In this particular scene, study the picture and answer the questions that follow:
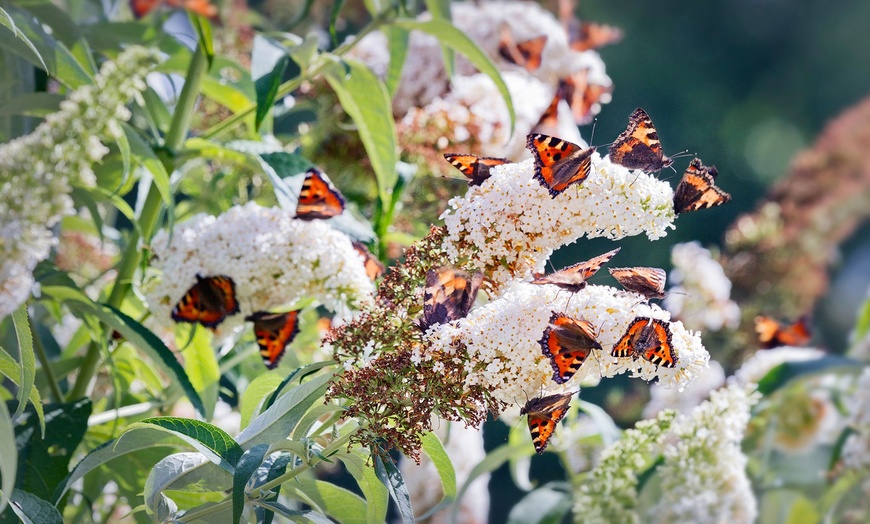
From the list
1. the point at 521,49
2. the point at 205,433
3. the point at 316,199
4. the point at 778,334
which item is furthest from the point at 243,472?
the point at 778,334

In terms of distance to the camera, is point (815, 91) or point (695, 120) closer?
point (695, 120)

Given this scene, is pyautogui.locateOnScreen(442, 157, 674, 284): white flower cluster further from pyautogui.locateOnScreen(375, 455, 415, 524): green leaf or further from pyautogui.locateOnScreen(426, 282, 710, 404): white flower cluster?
pyautogui.locateOnScreen(375, 455, 415, 524): green leaf

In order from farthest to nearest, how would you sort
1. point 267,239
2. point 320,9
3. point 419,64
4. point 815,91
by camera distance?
1. point 815,91
2. point 320,9
3. point 419,64
4. point 267,239

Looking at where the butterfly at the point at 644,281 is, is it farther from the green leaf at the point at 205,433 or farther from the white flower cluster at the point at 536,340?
the green leaf at the point at 205,433

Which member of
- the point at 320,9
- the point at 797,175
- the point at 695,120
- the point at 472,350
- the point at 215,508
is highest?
the point at 695,120

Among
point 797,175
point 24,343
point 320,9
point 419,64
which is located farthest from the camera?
point 797,175

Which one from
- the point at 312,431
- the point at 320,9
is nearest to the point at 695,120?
the point at 320,9

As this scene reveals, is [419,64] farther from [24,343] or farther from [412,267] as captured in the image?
[24,343]
